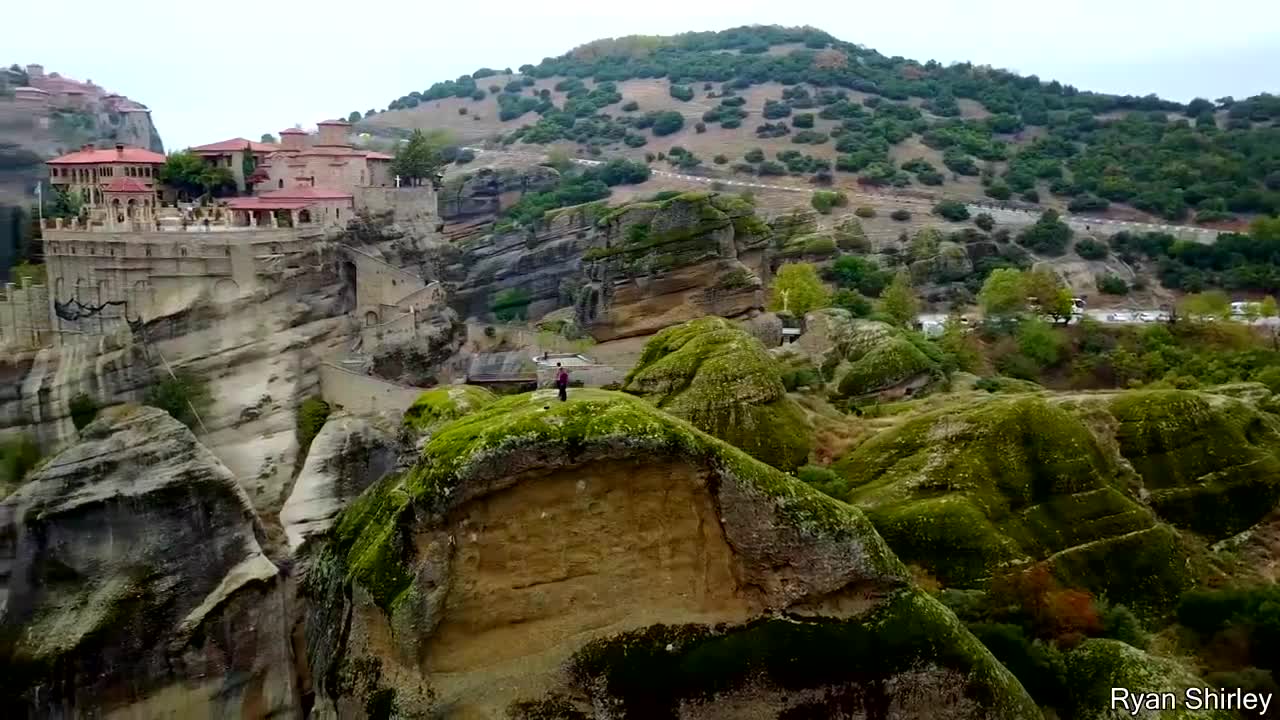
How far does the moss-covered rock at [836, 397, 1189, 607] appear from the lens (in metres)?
14.0

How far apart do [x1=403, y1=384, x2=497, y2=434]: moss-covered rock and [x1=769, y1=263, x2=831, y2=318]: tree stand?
22.4 meters

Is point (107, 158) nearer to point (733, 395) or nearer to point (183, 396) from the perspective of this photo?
point (183, 396)

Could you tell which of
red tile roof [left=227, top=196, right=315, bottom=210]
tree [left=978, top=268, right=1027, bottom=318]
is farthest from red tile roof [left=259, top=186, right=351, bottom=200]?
tree [left=978, top=268, right=1027, bottom=318]

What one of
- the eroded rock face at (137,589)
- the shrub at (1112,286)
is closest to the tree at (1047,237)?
the shrub at (1112,286)

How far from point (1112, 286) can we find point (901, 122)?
1698 inches

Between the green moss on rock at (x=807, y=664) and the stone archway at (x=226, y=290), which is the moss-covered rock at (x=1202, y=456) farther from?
the stone archway at (x=226, y=290)

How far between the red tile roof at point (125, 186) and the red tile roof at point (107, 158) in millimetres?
1435

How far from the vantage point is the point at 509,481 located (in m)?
10.4

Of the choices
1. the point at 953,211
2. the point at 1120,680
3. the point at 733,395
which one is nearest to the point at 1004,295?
the point at 953,211

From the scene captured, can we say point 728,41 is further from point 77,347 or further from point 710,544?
point 710,544

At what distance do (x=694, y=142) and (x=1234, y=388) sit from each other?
2881 inches

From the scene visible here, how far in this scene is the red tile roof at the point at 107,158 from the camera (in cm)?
3803

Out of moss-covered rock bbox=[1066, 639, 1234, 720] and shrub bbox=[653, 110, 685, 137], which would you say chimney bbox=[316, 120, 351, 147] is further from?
shrub bbox=[653, 110, 685, 137]

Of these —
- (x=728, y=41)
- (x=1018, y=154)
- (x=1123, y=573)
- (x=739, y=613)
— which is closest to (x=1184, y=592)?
(x=1123, y=573)
